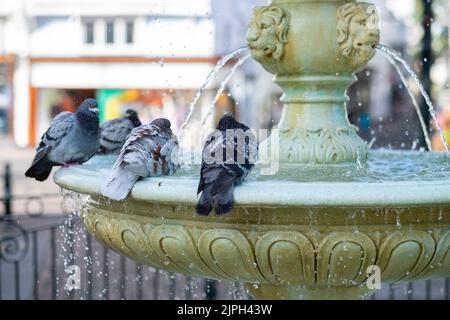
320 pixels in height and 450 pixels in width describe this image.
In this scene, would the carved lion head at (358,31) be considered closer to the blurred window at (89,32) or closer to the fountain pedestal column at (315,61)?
the fountain pedestal column at (315,61)

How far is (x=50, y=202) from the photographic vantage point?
1377cm

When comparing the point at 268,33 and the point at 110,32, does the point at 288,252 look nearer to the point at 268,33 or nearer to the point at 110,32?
the point at 268,33

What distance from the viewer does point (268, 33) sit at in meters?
3.83

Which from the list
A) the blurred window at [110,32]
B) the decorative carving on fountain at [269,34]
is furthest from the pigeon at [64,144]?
the blurred window at [110,32]

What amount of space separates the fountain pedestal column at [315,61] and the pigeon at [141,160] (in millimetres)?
736

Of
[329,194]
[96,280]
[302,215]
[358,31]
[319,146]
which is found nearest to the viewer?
[329,194]

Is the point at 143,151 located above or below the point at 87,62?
below

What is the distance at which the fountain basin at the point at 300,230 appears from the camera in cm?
290

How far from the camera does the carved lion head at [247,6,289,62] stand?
3826 millimetres

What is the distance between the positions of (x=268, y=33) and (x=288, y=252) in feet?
3.88

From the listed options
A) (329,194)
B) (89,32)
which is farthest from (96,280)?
(89,32)

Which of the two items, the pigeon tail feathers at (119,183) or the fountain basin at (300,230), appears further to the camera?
the pigeon tail feathers at (119,183)

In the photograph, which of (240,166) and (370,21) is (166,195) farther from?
(370,21)

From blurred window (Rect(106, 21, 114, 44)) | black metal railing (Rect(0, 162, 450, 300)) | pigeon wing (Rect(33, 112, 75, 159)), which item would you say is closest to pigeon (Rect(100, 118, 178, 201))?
pigeon wing (Rect(33, 112, 75, 159))
